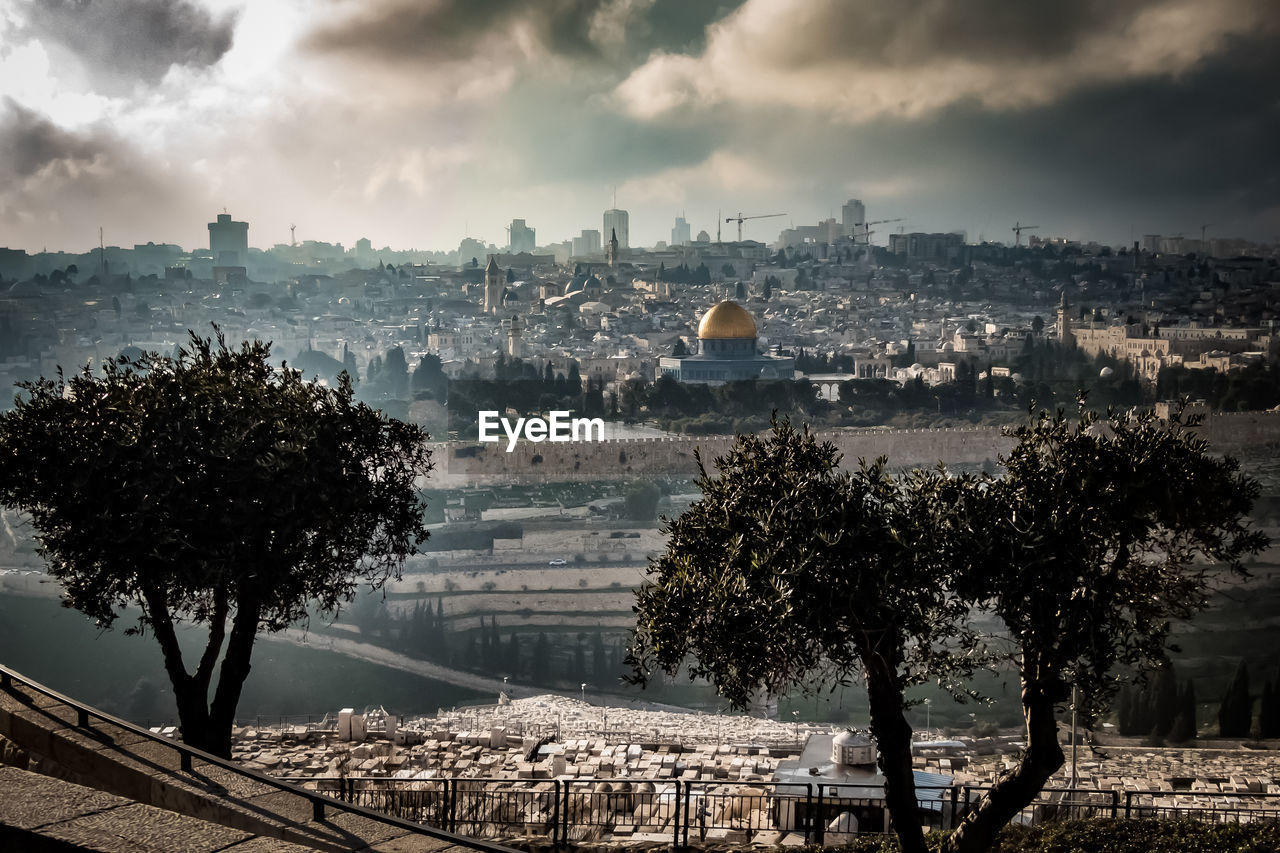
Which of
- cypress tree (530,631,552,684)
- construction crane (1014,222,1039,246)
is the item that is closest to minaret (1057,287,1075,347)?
construction crane (1014,222,1039,246)

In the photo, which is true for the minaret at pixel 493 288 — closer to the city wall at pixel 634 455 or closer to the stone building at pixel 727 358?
the stone building at pixel 727 358

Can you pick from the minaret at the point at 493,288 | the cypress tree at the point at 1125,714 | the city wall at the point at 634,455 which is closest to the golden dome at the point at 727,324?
the city wall at the point at 634,455

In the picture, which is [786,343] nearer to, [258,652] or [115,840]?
[258,652]

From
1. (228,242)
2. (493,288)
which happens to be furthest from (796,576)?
(228,242)

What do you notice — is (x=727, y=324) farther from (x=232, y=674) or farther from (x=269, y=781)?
(x=269, y=781)

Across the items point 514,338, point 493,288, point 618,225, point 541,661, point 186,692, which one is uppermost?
point 618,225

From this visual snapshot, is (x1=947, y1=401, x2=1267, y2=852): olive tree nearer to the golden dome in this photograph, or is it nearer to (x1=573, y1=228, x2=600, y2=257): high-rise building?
the golden dome
